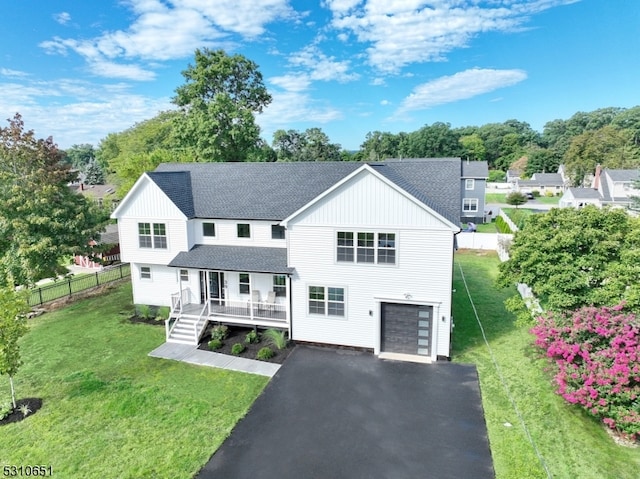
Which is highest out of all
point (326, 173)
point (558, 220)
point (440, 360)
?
point (326, 173)

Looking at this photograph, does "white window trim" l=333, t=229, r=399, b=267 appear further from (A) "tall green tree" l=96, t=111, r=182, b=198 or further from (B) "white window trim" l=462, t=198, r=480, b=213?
(B) "white window trim" l=462, t=198, r=480, b=213

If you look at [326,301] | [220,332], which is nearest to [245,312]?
[220,332]

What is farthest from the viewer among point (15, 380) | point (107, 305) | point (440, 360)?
point (107, 305)

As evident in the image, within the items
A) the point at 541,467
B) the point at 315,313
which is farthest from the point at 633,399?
the point at 315,313

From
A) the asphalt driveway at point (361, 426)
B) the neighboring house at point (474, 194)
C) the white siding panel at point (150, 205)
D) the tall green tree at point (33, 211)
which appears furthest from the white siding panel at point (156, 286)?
the neighboring house at point (474, 194)

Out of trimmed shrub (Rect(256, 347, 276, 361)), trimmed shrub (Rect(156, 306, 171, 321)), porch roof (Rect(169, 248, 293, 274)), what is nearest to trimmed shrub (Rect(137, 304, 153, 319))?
trimmed shrub (Rect(156, 306, 171, 321))

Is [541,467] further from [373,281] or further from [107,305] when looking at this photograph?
[107,305]
